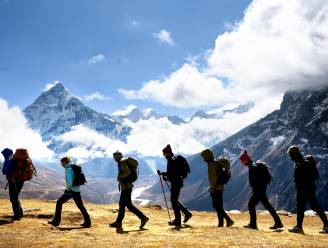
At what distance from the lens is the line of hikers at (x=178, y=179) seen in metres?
19.5

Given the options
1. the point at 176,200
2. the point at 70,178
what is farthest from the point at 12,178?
the point at 176,200

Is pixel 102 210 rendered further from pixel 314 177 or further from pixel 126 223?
pixel 314 177

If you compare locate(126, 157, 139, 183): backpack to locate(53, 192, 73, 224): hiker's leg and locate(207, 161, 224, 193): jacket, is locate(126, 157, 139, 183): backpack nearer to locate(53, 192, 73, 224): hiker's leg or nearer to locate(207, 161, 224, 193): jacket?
locate(53, 192, 73, 224): hiker's leg

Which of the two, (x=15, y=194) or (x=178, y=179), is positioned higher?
(x=178, y=179)

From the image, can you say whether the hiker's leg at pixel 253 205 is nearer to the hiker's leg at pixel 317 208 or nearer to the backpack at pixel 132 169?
the hiker's leg at pixel 317 208

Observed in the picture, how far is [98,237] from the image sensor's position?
17.0 metres

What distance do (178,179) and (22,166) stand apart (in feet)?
25.0

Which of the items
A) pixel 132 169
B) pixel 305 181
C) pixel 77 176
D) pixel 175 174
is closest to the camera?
pixel 305 181

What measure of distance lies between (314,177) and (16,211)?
14.1 m

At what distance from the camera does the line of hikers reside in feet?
64.0

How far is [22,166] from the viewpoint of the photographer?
2161cm

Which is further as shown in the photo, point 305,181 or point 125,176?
point 125,176

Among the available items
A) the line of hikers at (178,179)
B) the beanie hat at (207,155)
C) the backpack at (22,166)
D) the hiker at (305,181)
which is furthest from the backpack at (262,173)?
the backpack at (22,166)

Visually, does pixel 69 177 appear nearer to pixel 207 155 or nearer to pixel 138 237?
pixel 138 237
